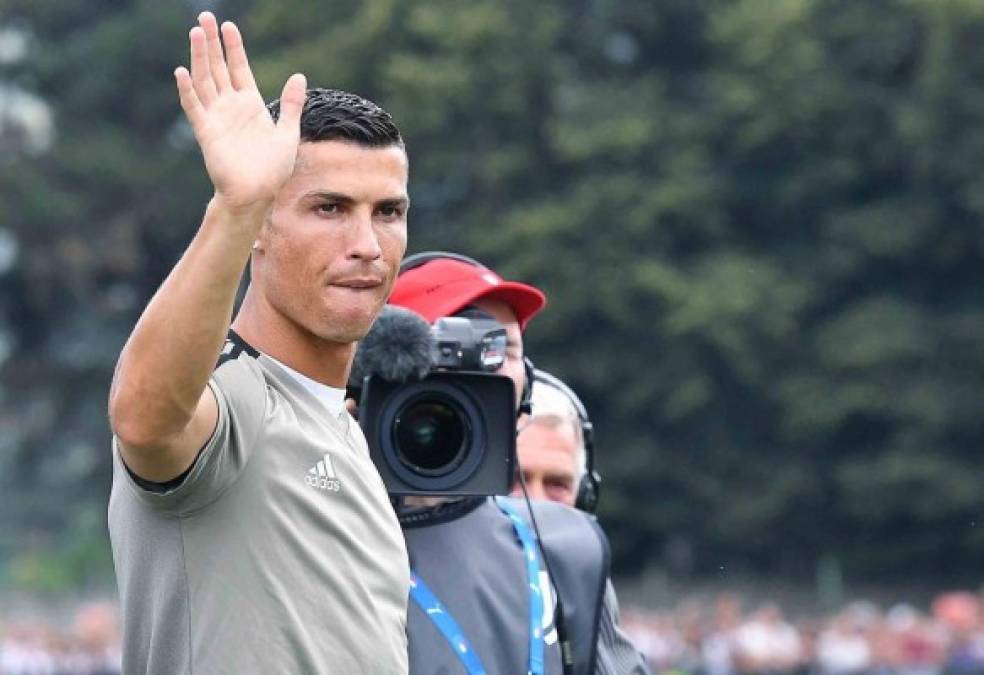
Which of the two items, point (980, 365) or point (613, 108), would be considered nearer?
point (980, 365)

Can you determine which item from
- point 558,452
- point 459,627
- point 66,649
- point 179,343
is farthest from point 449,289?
point 66,649

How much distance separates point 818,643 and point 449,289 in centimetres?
1811

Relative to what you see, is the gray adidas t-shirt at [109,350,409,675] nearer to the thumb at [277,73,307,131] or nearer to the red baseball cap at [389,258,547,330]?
the thumb at [277,73,307,131]

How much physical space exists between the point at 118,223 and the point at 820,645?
2460cm

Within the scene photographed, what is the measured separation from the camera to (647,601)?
112ft

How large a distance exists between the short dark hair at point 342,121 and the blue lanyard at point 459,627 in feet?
3.37

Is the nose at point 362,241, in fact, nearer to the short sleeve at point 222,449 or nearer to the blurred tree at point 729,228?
the short sleeve at point 222,449

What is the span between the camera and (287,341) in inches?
159

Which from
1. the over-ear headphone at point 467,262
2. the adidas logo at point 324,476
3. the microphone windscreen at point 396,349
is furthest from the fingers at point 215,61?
the over-ear headphone at point 467,262

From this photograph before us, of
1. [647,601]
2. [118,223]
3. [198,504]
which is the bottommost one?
[647,601]

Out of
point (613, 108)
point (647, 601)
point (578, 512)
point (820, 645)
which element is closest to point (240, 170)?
point (578, 512)

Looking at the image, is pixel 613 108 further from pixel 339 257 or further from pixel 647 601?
pixel 339 257

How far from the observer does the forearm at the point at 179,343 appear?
11.6 feet

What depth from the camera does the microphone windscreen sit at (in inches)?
195
